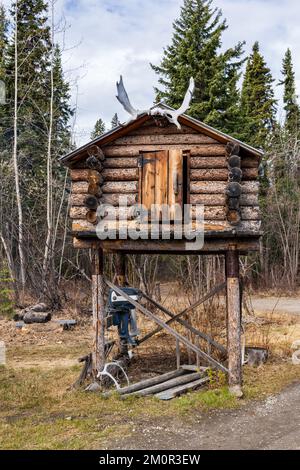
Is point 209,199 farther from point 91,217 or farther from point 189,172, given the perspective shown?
point 91,217

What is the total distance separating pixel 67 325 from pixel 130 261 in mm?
3804

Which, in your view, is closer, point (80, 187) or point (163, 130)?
point (163, 130)

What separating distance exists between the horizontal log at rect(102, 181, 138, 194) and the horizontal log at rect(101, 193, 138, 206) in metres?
0.07

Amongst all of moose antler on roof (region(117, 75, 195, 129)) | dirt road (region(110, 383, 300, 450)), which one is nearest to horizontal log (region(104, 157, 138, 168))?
moose antler on roof (region(117, 75, 195, 129))

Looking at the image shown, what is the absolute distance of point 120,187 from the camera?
26.9 feet

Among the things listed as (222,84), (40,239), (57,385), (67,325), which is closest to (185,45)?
(222,84)

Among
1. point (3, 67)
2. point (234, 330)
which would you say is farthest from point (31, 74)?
point (234, 330)

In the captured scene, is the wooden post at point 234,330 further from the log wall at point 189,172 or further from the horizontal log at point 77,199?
the horizontal log at point 77,199

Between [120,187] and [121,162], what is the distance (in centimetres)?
45

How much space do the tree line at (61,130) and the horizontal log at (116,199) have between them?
10.6 m

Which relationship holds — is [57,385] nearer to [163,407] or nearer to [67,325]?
[163,407]

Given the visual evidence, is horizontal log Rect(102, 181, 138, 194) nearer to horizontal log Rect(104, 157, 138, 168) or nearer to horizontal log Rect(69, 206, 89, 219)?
horizontal log Rect(104, 157, 138, 168)

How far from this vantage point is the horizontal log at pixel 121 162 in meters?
8.23

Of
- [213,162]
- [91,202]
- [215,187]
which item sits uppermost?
[213,162]
